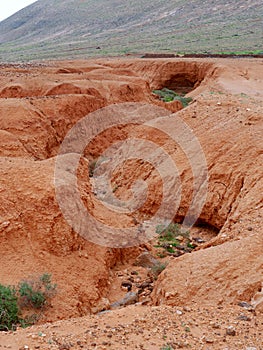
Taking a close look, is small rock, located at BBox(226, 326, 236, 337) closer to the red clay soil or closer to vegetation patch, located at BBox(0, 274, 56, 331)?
the red clay soil

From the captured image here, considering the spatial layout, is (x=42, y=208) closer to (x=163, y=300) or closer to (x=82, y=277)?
(x=82, y=277)

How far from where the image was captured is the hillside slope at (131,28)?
50.8 m

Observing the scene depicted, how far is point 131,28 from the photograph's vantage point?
71438 mm

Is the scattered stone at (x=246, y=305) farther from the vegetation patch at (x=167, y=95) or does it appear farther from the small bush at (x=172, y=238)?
the vegetation patch at (x=167, y=95)

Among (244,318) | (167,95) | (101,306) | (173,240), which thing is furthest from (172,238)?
(167,95)

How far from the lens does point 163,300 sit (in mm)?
6660

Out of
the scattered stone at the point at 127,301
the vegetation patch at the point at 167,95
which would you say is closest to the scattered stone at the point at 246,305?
the scattered stone at the point at 127,301

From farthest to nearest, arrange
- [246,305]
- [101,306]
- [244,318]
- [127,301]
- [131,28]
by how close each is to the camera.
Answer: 1. [131,28]
2. [127,301]
3. [101,306]
4. [246,305]
5. [244,318]

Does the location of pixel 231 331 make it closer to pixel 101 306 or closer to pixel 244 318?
pixel 244 318

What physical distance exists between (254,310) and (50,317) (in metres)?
2.85

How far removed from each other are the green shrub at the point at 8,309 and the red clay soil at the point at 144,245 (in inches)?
15.3

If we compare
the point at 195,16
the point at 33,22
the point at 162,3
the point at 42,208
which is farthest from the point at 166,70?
the point at 33,22

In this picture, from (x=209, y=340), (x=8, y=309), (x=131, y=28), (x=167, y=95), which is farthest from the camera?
(x=131, y=28)

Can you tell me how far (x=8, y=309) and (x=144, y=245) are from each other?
12.1 ft
